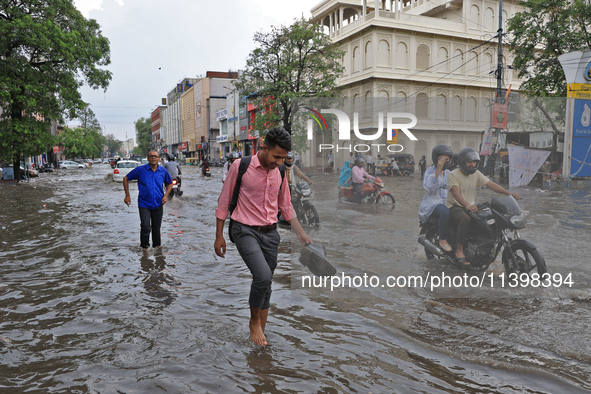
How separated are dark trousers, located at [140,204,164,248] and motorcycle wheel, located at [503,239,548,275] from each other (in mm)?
5044

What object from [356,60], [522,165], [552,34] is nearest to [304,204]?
[522,165]

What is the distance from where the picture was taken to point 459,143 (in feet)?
21.3

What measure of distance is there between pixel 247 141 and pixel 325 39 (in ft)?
131

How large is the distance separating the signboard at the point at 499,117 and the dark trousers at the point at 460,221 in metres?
2.44

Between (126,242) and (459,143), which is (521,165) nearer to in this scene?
(459,143)

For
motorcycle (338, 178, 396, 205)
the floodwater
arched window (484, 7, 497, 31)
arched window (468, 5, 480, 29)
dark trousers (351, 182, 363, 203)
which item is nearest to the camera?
the floodwater

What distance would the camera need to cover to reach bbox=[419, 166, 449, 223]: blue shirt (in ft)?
21.7

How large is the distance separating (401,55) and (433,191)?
1457 inches

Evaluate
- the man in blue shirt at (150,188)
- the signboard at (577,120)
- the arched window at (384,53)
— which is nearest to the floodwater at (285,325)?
the man in blue shirt at (150,188)

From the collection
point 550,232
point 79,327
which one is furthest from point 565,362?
point 550,232

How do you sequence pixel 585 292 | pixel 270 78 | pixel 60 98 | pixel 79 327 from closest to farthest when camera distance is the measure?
pixel 79 327 < pixel 585 292 < pixel 60 98 < pixel 270 78

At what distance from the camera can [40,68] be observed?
28984mm

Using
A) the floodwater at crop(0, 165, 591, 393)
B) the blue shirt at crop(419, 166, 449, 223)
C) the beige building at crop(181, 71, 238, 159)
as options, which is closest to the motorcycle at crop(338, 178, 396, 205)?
the floodwater at crop(0, 165, 591, 393)

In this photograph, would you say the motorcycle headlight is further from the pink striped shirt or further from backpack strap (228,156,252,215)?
backpack strap (228,156,252,215)
